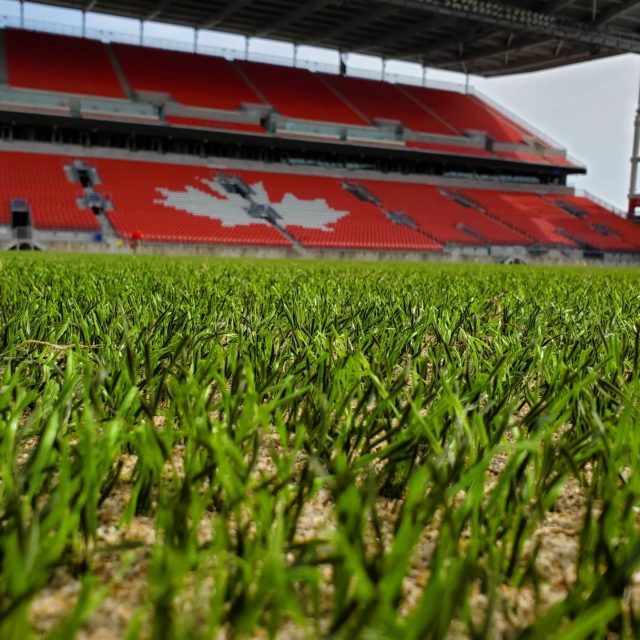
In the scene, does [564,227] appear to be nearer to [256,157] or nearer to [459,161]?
[459,161]

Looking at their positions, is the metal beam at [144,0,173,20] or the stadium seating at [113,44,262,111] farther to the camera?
the stadium seating at [113,44,262,111]

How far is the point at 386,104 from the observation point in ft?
123

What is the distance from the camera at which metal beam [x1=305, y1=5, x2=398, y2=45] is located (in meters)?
31.0

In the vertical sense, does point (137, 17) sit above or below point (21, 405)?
above

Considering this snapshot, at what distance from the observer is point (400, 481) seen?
1.06 m

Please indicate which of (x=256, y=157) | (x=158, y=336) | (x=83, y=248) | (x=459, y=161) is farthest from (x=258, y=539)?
(x=459, y=161)

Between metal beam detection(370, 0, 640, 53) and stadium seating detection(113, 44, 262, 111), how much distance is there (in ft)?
28.9

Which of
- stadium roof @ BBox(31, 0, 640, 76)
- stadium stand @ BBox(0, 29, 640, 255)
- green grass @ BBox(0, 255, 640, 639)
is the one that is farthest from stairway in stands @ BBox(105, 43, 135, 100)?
green grass @ BBox(0, 255, 640, 639)

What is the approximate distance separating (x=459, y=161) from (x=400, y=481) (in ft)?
118

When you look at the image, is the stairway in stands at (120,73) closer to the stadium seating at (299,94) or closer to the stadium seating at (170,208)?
the stadium seating at (170,208)

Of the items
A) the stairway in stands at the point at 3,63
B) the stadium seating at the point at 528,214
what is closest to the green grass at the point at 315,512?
the stadium seating at the point at 528,214

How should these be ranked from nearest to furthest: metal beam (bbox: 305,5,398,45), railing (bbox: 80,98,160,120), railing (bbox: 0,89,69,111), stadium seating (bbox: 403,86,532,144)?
railing (bbox: 0,89,69,111), railing (bbox: 80,98,160,120), metal beam (bbox: 305,5,398,45), stadium seating (bbox: 403,86,532,144)

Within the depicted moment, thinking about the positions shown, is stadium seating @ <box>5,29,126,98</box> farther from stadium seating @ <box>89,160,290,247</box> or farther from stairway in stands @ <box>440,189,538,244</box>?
stairway in stands @ <box>440,189,538,244</box>

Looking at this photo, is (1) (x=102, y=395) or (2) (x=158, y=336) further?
(2) (x=158, y=336)
